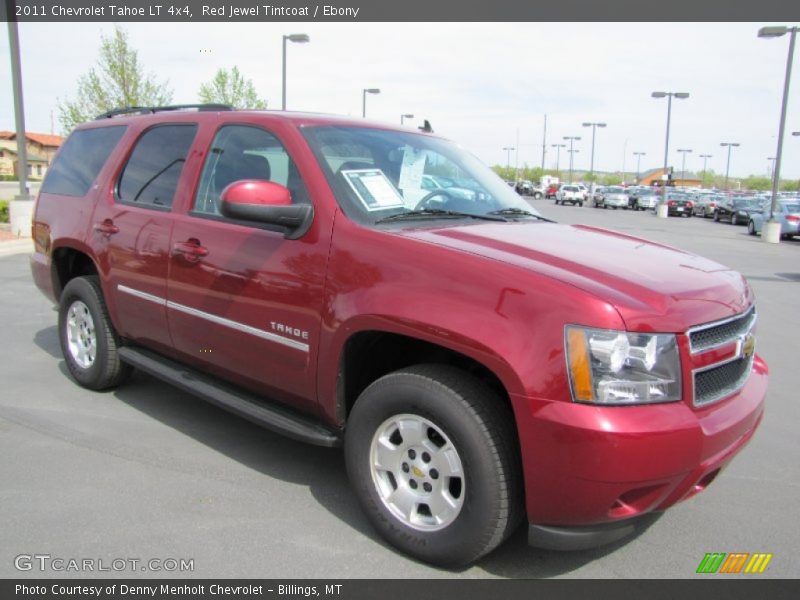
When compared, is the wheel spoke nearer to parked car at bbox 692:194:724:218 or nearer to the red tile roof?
parked car at bbox 692:194:724:218

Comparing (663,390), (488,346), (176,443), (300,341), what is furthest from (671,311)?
(176,443)

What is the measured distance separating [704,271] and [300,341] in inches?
76.1

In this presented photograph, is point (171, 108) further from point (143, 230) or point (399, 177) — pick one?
point (399, 177)

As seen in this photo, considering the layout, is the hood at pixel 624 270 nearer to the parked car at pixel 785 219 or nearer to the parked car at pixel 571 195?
the parked car at pixel 785 219

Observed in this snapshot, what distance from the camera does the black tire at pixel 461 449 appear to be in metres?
2.59

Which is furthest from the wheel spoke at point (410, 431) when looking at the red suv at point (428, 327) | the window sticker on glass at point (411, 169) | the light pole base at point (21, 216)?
the light pole base at point (21, 216)

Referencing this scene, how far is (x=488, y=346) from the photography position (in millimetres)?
2523

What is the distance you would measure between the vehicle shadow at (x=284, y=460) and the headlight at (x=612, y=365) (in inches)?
37.8

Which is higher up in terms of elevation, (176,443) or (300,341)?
(300,341)

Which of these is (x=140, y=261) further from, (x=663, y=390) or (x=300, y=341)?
(x=663, y=390)

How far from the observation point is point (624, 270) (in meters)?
2.83

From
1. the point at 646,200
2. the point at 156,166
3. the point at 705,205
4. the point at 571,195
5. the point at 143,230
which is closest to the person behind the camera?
the point at 143,230

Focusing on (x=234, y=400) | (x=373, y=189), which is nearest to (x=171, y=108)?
(x=373, y=189)

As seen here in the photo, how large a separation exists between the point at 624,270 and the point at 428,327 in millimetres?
879
